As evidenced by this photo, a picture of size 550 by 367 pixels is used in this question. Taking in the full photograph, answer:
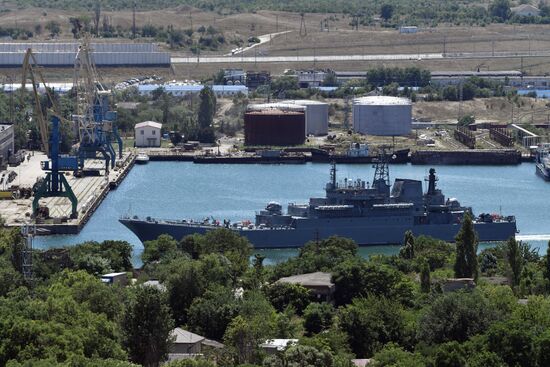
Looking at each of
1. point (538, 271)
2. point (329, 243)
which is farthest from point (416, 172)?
point (538, 271)

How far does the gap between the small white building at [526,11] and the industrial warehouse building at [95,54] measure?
77.7ft

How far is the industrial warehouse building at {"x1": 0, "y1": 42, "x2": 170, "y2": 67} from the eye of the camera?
67.1m

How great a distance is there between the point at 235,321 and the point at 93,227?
15.4 m

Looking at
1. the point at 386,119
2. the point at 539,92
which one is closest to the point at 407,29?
the point at 539,92

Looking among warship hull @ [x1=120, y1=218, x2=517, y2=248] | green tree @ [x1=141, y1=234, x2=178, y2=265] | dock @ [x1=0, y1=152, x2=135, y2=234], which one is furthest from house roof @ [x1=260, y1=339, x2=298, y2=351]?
dock @ [x1=0, y1=152, x2=135, y2=234]

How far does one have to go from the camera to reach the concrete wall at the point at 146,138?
52.5m

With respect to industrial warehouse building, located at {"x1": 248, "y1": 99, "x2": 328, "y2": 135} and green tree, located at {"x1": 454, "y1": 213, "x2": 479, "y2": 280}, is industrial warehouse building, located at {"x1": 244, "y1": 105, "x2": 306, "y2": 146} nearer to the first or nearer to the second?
industrial warehouse building, located at {"x1": 248, "y1": 99, "x2": 328, "y2": 135}

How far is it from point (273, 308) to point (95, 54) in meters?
43.6

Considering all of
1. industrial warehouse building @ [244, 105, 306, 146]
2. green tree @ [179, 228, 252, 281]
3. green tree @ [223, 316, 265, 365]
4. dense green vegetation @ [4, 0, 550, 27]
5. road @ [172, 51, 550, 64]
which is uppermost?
dense green vegetation @ [4, 0, 550, 27]

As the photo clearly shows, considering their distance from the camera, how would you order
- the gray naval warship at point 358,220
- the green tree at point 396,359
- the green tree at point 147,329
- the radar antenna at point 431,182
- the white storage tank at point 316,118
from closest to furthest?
the green tree at point 396,359
the green tree at point 147,329
the gray naval warship at point 358,220
the radar antenna at point 431,182
the white storage tank at point 316,118

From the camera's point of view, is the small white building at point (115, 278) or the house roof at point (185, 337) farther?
the small white building at point (115, 278)

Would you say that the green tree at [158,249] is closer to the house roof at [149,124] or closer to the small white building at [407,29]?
the house roof at [149,124]

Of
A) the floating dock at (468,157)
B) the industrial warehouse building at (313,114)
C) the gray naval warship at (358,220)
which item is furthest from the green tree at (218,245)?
the industrial warehouse building at (313,114)

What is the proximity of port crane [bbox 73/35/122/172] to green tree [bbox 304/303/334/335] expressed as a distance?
850 inches
